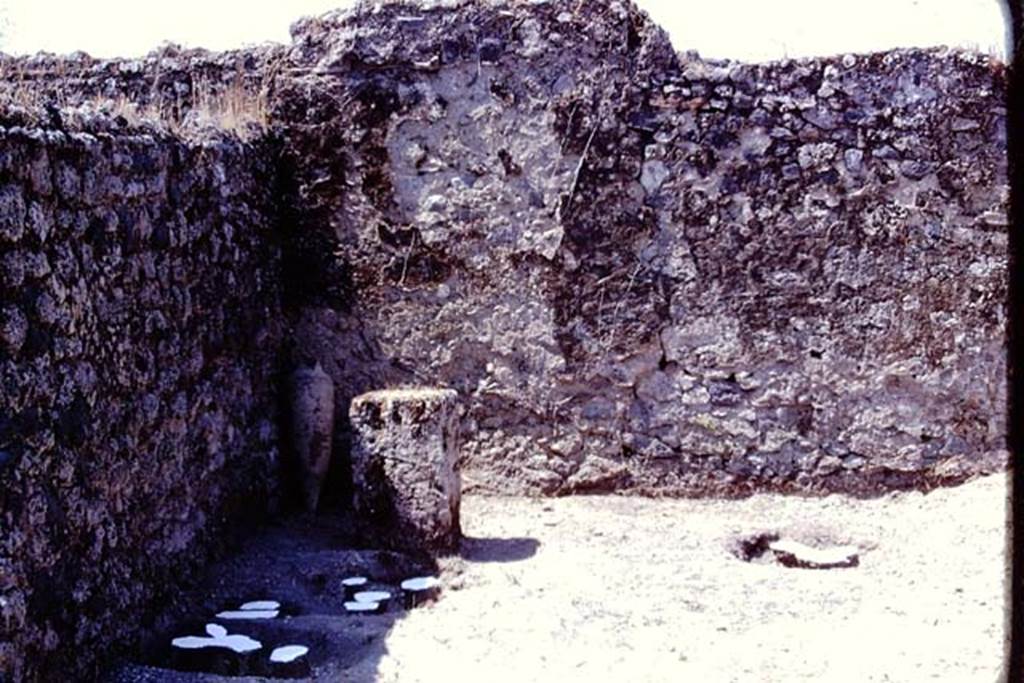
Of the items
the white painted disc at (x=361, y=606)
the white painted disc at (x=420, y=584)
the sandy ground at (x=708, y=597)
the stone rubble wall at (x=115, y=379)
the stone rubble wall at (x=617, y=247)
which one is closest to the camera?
the stone rubble wall at (x=115, y=379)

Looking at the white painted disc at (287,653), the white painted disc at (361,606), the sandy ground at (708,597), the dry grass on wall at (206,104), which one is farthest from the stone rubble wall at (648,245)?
the white painted disc at (287,653)

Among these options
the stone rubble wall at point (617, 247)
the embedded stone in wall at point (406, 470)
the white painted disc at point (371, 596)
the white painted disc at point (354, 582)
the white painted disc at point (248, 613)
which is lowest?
the white painted disc at point (371, 596)

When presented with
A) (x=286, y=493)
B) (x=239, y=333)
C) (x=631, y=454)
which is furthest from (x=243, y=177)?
(x=631, y=454)

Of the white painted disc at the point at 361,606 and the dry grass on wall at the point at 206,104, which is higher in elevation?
the dry grass on wall at the point at 206,104

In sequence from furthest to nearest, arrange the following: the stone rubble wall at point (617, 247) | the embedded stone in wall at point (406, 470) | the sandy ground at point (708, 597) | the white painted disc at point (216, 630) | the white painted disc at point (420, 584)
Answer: the stone rubble wall at point (617, 247), the embedded stone in wall at point (406, 470), the white painted disc at point (420, 584), the white painted disc at point (216, 630), the sandy ground at point (708, 597)

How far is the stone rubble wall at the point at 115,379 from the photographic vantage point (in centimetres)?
395

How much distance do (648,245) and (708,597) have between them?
98.5 inches

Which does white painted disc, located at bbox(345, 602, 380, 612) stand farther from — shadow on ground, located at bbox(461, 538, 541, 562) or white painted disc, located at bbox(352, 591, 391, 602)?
shadow on ground, located at bbox(461, 538, 541, 562)

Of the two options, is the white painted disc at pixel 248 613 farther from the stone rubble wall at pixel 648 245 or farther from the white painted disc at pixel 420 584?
the stone rubble wall at pixel 648 245

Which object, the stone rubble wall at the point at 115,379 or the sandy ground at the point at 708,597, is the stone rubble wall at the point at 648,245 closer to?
the sandy ground at the point at 708,597

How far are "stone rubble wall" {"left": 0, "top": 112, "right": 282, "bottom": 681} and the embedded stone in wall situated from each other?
71cm

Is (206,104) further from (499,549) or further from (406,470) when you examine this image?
(499,549)

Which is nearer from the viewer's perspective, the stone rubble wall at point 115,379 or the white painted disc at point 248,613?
the stone rubble wall at point 115,379

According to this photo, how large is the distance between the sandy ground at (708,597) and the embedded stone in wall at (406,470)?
0.82ft
